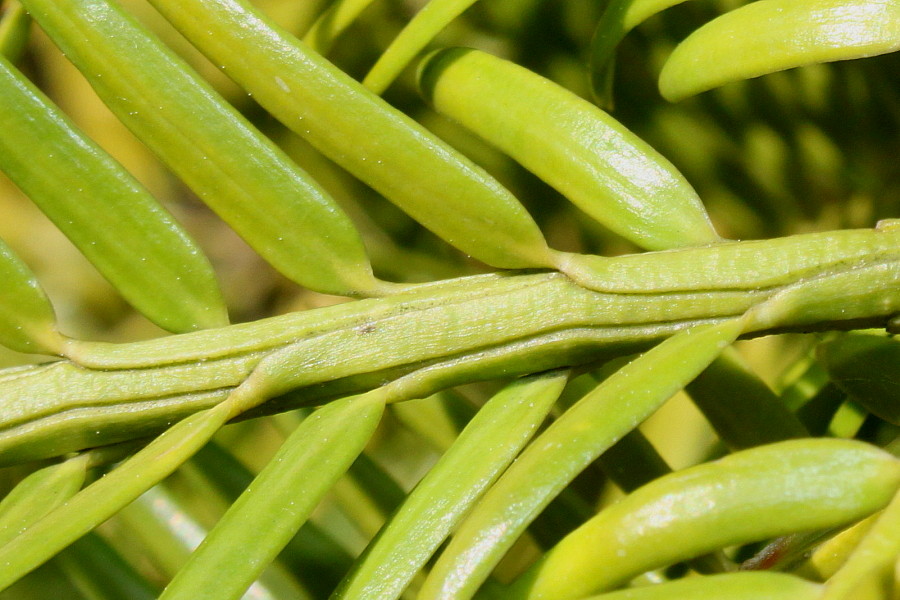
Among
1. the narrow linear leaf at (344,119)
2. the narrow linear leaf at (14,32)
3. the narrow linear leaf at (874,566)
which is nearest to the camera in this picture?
the narrow linear leaf at (874,566)

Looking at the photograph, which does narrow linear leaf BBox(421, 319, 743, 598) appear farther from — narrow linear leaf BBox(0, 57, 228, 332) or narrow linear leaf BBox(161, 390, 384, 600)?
narrow linear leaf BBox(0, 57, 228, 332)

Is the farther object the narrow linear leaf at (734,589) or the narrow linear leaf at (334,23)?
the narrow linear leaf at (334,23)

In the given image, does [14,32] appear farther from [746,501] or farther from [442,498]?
[746,501]

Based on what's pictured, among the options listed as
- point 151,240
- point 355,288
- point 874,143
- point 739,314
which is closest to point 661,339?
point 739,314

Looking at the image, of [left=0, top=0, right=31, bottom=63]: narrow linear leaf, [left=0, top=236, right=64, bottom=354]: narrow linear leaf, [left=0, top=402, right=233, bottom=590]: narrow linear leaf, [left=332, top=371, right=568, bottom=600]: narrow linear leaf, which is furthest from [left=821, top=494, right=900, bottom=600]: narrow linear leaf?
[left=0, top=0, right=31, bottom=63]: narrow linear leaf

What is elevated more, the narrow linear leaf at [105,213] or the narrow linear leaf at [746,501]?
the narrow linear leaf at [746,501]

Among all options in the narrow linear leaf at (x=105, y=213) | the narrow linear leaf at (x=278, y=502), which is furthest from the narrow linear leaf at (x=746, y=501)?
the narrow linear leaf at (x=105, y=213)

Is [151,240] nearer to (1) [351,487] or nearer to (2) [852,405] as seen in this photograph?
(1) [351,487]

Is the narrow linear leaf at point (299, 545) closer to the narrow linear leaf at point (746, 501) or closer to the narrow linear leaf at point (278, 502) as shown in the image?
the narrow linear leaf at point (278, 502)

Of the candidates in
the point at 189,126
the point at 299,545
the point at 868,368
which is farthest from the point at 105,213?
the point at 868,368
